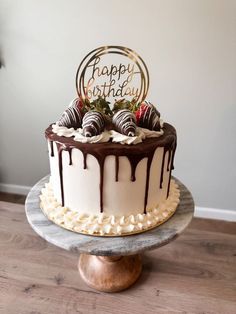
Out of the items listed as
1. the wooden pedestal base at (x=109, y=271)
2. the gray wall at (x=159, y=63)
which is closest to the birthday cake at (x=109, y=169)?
the wooden pedestal base at (x=109, y=271)

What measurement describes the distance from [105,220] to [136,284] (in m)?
0.28

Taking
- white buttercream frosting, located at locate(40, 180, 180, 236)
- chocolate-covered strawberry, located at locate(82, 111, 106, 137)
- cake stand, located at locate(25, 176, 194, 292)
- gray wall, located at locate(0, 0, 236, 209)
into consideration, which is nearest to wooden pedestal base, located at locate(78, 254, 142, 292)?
cake stand, located at locate(25, 176, 194, 292)

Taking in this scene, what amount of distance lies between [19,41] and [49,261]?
184cm

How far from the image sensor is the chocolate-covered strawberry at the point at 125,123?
94 centimetres

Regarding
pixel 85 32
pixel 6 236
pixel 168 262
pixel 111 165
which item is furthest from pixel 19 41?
pixel 168 262

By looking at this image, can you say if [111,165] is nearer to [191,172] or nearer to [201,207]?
[191,172]

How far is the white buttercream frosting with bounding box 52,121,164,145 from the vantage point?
0.93 meters

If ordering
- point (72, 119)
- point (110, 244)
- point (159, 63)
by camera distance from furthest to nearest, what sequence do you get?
point (159, 63), point (72, 119), point (110, 244)

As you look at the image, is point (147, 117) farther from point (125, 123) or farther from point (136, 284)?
point (136, 284)

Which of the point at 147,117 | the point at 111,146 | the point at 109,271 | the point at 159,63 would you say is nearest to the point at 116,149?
the point at 111,146

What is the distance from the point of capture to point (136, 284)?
3.51 ft

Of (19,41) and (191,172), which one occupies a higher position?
(19,41)

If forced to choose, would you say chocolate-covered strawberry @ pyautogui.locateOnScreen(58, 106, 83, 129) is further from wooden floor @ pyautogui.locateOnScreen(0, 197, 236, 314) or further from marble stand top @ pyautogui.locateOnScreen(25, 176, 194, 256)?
wooden floor @ pyautogui.locateOnScreen(0, 197, 236, 314)

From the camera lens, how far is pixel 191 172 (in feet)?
7.88
